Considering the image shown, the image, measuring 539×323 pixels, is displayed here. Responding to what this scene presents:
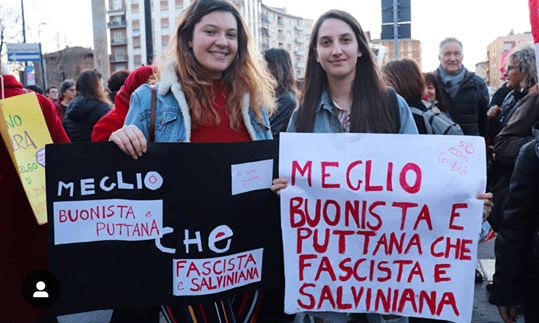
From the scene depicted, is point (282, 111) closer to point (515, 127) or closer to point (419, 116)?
point (419, 116)

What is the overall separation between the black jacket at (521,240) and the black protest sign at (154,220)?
112cm

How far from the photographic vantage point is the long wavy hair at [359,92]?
8.11 feet

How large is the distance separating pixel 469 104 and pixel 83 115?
13.9 ft

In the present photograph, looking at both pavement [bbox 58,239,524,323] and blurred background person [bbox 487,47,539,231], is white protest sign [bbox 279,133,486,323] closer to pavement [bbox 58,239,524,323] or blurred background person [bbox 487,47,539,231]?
pavement [bbox 58,239,524,323]

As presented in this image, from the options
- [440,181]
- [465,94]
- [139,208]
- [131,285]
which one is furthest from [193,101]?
[465,94]

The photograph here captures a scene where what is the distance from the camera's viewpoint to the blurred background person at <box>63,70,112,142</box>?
5871 mm

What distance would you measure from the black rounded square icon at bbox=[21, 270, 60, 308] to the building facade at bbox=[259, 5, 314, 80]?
9525cm

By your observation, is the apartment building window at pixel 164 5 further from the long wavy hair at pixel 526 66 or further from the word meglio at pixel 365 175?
the word meglio at pixel 365 175

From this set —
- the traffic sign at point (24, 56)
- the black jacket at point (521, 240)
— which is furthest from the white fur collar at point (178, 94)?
the traffic sign at point (24, 56)

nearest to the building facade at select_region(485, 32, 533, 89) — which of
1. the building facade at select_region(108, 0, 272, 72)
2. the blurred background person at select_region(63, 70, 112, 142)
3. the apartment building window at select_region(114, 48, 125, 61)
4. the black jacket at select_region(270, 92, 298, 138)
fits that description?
the building facade at select_region(108, 0, 272, 72)

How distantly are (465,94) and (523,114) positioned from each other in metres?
1.26

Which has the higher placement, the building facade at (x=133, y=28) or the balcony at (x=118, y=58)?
the building facade at (x=133, y=28)

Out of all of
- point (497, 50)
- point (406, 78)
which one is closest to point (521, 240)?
point (406, 78)

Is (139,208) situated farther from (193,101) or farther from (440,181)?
(440,181)
